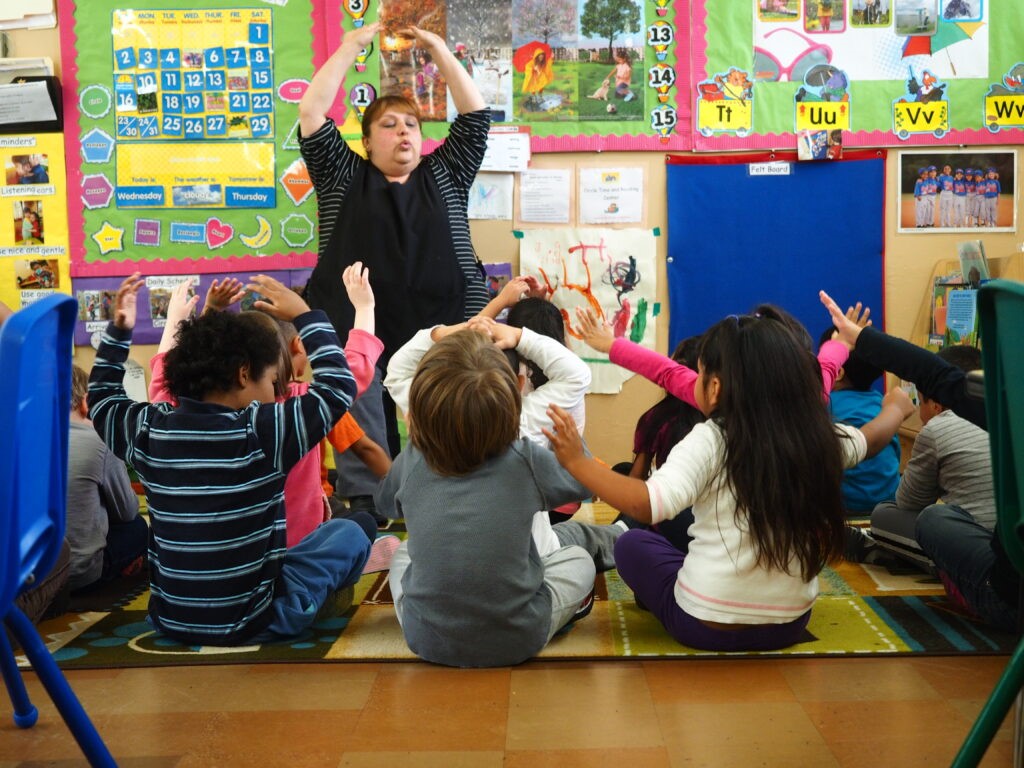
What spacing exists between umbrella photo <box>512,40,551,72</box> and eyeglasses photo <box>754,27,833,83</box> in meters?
0.79

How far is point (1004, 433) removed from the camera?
1.20m

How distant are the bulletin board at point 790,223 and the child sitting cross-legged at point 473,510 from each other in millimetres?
2137

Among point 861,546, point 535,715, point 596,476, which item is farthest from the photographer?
point 861,546

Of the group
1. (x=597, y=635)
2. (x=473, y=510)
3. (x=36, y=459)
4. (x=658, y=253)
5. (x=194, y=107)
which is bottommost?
(x=597, y=635)

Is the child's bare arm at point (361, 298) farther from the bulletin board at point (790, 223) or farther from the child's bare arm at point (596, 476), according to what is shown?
the bulletin board at point (790, 223)

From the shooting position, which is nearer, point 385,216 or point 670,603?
point 670,603

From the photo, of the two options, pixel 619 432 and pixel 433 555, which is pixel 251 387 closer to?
pixel 433 555

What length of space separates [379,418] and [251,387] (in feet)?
3.85

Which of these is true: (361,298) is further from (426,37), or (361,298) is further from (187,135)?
(187,135)

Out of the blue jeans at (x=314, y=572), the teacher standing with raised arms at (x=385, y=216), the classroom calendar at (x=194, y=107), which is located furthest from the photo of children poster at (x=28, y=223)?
the blue jeans at (x=314, y=572)

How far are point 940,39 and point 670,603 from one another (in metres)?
2.77

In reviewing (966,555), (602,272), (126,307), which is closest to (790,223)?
(602,272)

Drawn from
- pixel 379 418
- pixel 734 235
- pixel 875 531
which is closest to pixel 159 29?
pixel 379 418

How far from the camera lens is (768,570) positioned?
194 centimetres
